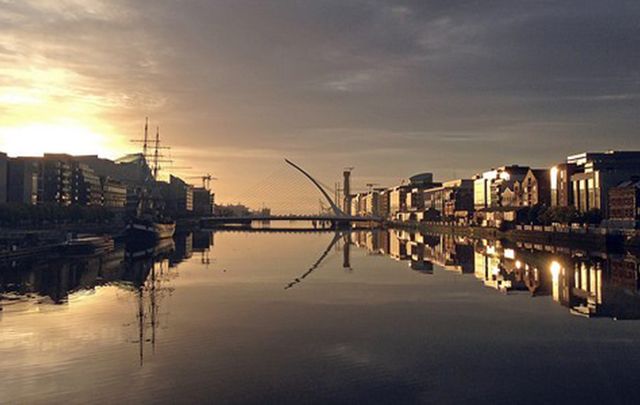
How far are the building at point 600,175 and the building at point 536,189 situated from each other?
43.8 feet

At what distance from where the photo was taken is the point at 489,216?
389 feet

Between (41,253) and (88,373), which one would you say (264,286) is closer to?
(88,373)

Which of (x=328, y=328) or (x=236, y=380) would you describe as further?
(x=328, y=328)

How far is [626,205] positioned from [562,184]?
25.0m

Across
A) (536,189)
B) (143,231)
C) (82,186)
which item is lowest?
(143,231)

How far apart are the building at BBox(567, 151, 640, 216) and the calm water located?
4703 cm

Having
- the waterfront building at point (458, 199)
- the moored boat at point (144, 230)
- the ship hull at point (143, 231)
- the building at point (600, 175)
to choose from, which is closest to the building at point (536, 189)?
the building at point (600, 175)

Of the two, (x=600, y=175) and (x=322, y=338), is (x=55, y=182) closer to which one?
(x=600, y=175)

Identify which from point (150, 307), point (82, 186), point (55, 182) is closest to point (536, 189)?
point (150, 307)

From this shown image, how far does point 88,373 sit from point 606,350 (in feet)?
46.0

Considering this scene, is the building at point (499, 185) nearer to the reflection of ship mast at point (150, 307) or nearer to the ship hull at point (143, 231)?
the ship hull at point (143, 231)

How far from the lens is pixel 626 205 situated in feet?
234

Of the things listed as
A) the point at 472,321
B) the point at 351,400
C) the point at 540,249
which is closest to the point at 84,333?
the point at 351,400

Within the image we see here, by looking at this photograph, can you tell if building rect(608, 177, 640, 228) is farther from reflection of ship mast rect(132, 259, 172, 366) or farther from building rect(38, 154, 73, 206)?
building rect(38, 154, 73, 206)
